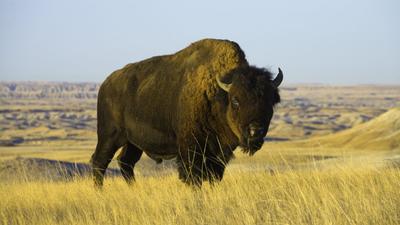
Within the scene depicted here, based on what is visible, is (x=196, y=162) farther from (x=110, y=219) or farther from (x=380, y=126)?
(x=380, y=126)

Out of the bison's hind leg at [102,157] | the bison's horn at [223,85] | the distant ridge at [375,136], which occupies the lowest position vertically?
the distant ridge at [375,136]

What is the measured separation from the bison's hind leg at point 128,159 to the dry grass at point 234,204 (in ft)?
7.64

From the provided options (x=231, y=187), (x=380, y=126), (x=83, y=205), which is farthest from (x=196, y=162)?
(x=380, y=126)

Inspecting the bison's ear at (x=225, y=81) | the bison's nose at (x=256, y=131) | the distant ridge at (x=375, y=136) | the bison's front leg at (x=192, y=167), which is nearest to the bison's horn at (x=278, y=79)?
the bison's ear at (x=225, y=81)

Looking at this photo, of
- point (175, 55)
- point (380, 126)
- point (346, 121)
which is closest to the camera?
point (175, 55)

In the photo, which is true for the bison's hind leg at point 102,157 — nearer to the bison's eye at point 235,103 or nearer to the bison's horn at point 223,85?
the bison's horn at point 223,85

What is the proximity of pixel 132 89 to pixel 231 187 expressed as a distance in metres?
3.77

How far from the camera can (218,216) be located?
6.58 metres

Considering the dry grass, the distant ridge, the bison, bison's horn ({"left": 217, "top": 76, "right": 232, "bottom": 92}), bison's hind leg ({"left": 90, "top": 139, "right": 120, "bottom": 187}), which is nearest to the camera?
the dry grass

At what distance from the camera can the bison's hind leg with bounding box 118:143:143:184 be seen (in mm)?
12453

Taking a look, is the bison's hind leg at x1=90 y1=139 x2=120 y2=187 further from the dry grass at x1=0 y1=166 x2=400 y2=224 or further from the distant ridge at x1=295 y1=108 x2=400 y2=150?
the distant ridge at x1=295 y1=108 x2=400 y2=150

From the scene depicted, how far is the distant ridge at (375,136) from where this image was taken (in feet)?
128

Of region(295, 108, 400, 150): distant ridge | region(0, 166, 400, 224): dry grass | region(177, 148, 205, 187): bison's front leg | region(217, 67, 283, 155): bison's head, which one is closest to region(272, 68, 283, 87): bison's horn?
region(217, 67, 283, 155): bison's head

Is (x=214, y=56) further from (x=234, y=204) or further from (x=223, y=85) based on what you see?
(x=234, y=204)
